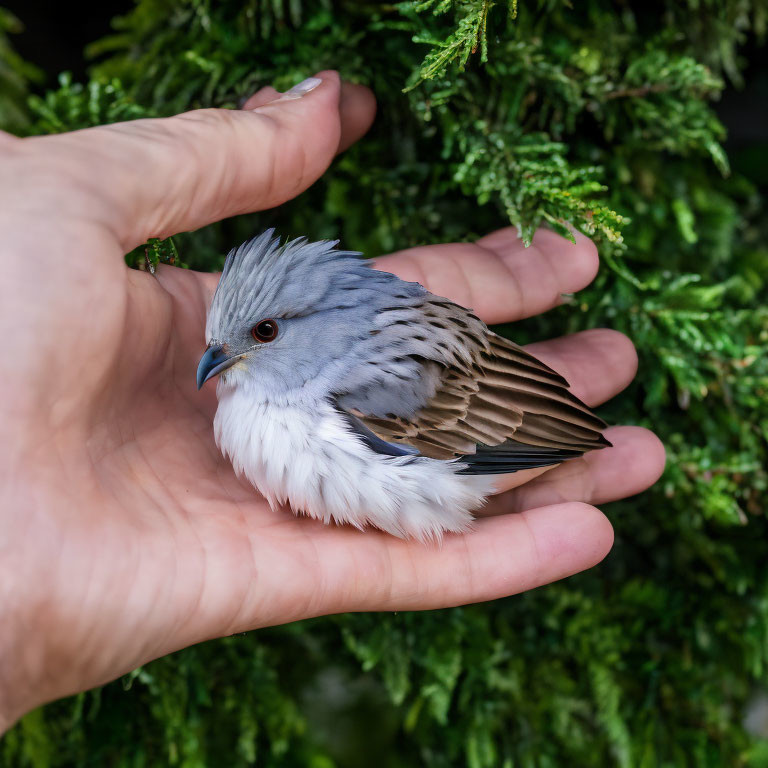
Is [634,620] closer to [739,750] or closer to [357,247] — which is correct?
[739,750]

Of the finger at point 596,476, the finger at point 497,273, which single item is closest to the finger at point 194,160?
the finger at point 497,273

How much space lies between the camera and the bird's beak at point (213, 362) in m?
2.54

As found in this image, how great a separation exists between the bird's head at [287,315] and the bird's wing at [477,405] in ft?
0.41

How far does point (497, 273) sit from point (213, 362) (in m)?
1.28

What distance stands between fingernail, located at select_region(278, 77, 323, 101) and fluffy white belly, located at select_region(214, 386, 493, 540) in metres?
1.22

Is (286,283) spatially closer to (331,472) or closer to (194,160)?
(194,160)

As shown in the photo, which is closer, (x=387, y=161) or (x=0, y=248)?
(x=0, y=248)

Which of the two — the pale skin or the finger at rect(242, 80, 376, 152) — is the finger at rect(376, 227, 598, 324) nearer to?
the pale skin

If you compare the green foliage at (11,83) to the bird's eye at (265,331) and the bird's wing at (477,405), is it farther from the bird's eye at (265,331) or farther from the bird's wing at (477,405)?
the bird's wing at (477,405)

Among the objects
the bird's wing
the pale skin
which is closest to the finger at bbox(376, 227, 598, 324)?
the pale skin

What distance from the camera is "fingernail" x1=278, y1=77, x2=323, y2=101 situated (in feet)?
9.66

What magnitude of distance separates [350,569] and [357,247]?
1564 millimetres

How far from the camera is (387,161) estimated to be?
344 centimetres

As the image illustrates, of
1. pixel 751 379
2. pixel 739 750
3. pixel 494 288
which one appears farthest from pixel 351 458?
pixel 739 750
